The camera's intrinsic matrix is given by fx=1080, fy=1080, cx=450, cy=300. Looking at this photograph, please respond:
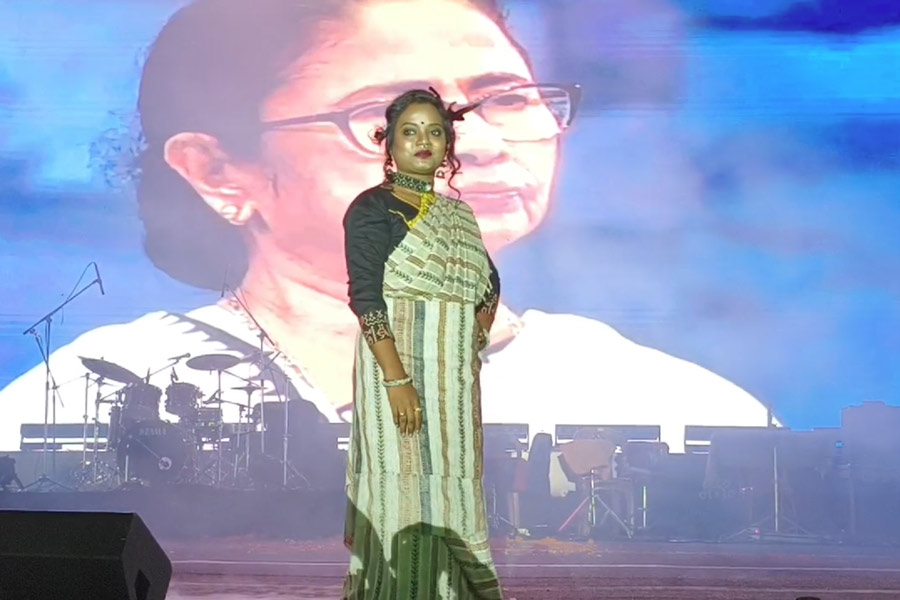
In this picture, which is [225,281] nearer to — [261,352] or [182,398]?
[261,352]

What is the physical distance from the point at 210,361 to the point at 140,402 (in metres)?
0.30

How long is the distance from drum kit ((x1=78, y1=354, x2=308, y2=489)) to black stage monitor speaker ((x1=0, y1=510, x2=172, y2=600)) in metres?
2.04

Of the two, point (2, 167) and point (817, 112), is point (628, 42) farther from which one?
point (2, 167)

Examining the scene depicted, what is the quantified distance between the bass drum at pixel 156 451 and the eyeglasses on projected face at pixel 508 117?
1.20 metres

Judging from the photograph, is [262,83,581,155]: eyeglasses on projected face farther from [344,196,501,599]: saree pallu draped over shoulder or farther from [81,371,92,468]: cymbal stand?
[344,196,501,599]: saree pallu draped over shoulder

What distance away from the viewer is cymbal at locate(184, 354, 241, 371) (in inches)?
159

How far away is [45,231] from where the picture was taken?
4035 mm

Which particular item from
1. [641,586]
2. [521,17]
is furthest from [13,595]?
[521,17]

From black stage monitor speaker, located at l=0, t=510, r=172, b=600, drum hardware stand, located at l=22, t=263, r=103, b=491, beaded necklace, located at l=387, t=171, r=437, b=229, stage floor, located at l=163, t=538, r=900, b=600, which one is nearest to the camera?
black stage monitor speaker, located at l=0, t=510, r=172, b=600

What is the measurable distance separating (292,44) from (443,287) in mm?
2145

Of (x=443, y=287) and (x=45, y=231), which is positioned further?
(x=45, y=231)

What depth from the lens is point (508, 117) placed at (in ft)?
13.3

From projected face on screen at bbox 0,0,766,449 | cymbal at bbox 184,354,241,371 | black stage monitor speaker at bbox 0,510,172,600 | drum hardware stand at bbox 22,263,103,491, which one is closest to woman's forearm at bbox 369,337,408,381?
black stage monitor speaker at bbox 0,510,172,600

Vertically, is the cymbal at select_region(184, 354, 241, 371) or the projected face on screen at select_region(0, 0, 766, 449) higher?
the projected face on screen at select_region(0, 0, 766, 449)
